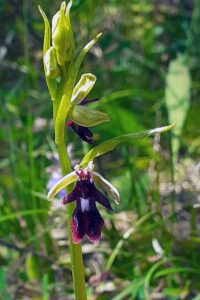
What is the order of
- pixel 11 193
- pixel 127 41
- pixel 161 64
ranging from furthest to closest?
pixel 161 64 → pixel 127 41 → pixel 11 193

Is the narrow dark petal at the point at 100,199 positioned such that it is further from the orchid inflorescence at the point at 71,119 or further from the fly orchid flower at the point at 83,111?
the fly orchid flower at the point at 83,111

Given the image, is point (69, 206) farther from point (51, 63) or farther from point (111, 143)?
point (51, 63)

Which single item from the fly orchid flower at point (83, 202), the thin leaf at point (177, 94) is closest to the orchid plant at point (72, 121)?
the fly orchid flower at point (83, 202)

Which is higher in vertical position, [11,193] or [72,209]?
[11,193]

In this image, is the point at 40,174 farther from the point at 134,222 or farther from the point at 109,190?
the point at 109,190

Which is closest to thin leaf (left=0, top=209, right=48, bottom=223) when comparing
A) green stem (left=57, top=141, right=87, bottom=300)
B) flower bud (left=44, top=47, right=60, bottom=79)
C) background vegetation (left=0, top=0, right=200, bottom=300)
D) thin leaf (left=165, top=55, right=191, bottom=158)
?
background vegetation (left=0, top=0, right=200, bottom=300)

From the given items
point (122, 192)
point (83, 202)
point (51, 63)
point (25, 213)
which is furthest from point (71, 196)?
point (122, 192)

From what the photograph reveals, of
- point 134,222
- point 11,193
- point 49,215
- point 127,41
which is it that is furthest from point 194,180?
point 127,41
